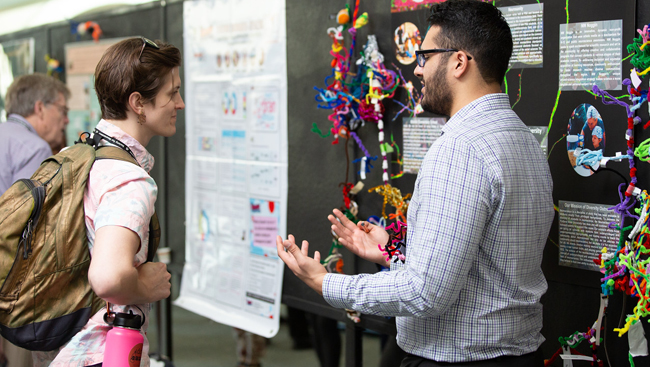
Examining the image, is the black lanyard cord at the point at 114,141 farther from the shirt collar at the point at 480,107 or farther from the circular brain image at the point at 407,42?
the circular brain image at the point at 407,42

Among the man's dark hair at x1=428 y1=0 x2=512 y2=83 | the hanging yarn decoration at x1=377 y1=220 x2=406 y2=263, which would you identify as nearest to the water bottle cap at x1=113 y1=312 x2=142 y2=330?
the hanging yarn decoration at x1=377 y1=220 x2=406 y2=263

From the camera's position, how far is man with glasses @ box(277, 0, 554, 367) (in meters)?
1.11

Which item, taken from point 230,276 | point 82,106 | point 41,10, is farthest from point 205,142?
point 41,10

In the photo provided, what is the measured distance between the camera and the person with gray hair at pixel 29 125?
7.88 feet

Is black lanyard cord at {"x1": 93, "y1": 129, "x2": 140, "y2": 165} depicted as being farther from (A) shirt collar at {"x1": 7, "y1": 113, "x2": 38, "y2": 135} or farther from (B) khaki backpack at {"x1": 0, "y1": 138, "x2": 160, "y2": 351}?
(A) shirt collar at {"x1": 7, "y1": 113, "x2": 38, "y2": 135}

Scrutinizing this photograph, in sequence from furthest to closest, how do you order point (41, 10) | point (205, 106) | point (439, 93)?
point (41, 10) < point (205, 106) < point (439, 93)

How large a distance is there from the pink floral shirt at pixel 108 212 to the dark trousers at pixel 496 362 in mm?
675

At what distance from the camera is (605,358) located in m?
1.58

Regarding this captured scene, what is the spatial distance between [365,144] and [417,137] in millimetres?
241

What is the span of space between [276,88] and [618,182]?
142cm

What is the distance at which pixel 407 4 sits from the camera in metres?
1.90

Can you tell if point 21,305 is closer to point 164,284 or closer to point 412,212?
point 164,284

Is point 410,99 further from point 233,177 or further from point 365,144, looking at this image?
point 233,177

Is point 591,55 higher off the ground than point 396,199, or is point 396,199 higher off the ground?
point 591,55
